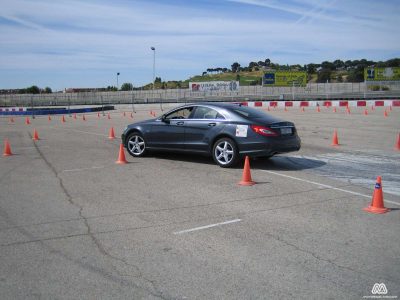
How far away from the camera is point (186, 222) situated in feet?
20.6

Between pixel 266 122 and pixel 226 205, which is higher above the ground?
pixel 266 122

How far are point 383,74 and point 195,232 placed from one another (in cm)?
6966

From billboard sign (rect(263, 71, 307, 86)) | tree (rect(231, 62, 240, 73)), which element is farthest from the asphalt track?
tree (rect(231, 62, 240, 73))

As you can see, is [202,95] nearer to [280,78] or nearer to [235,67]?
[280,78]

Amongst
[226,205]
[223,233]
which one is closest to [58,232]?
[223,233]

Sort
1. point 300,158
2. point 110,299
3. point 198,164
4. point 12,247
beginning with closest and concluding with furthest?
point 110,299 → point 12,247 → point 198,164 → point 300,158

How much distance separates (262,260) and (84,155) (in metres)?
8.95

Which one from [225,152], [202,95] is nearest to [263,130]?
[225,152]

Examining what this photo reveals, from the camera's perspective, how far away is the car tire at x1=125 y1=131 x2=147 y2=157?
12.0 meters

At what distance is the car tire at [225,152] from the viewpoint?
401 inches

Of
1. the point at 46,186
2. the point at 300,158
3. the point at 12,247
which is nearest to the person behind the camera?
the point at 12,247

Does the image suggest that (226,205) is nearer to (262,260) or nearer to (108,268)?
(262,260)

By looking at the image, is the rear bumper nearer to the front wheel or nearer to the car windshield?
the car windshield

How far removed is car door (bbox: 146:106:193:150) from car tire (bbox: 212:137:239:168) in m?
1.03
